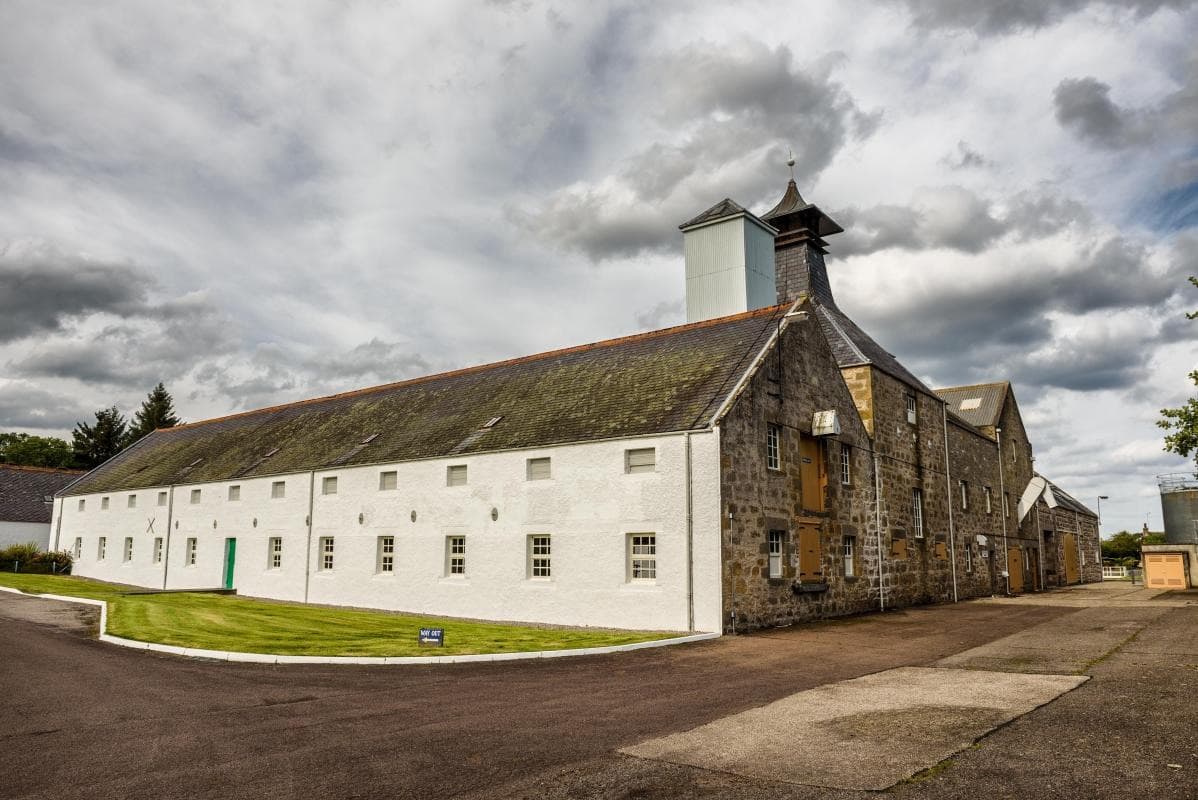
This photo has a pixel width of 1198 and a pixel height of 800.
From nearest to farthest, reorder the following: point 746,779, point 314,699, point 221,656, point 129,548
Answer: point 746,779 < point 314,699 < point 221,656 < point 129,548

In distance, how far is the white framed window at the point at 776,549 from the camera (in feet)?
66.8

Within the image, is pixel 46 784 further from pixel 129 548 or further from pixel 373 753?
pixel 129 548

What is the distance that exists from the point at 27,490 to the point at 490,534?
143 feet

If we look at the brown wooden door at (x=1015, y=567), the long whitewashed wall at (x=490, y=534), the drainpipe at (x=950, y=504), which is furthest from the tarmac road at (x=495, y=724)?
the brown wooden door at (x=1015, y=567)

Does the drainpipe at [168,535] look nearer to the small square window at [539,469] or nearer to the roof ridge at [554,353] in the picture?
the roof ridge at [554,353]

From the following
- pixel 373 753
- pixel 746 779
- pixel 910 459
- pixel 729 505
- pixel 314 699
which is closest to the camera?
pixel 746 779

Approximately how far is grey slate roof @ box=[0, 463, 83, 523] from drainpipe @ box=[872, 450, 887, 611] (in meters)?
49.5

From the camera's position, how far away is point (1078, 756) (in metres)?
6.96

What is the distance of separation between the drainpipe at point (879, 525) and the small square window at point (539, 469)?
11426mm

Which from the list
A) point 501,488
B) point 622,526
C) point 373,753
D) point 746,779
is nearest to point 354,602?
point 501,488

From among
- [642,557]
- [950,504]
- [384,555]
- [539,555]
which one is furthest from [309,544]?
[950,504]

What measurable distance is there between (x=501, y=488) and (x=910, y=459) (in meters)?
15.9

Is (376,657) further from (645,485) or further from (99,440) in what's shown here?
(99,440)

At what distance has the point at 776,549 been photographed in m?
20.8
